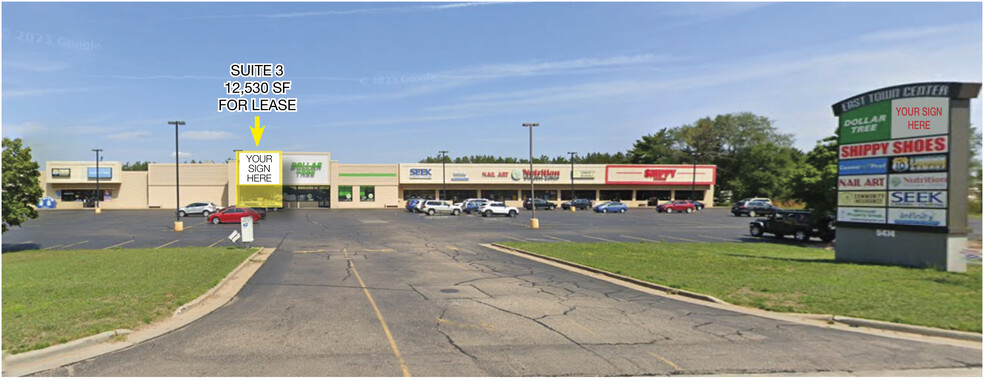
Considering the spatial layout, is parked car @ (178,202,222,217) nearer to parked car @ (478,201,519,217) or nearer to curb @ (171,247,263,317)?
parked car @ (478,201,519,217)

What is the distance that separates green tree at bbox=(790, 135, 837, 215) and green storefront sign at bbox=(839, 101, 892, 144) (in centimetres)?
763

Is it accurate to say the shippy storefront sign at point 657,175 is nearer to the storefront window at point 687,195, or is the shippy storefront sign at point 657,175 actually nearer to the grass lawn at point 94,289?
the storefront window at point 687,195

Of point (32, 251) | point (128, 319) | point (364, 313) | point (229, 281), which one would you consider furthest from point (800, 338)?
point (32, 251)

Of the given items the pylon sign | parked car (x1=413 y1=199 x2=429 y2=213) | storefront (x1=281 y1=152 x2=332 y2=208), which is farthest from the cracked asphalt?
storefront (x1=281 y1=152 x2=332 y2=208)

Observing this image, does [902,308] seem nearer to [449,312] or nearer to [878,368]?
[878,368]

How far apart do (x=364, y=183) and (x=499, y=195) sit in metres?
18.8

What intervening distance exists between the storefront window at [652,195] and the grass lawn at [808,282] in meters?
59.7

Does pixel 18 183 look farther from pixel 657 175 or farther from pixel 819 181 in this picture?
pixel 657 175

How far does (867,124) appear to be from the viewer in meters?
17.8

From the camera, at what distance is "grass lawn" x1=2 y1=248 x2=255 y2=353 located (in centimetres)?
856

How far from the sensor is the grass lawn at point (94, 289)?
8.56 metres

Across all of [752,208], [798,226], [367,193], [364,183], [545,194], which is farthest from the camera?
[545,194]

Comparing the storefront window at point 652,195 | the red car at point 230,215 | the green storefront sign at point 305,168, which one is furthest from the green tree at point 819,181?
the green storefront sign at point 305,168

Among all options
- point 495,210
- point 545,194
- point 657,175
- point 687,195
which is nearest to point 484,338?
point 495,210
